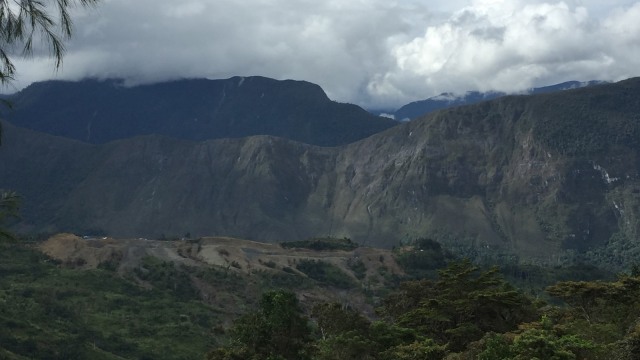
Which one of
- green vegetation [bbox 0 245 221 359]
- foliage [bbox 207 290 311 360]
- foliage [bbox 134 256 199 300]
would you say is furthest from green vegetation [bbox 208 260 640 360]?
foliage [bbox 134 256 199 300]

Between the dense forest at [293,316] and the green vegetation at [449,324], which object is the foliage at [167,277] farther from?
the green vegetation at [449,324]

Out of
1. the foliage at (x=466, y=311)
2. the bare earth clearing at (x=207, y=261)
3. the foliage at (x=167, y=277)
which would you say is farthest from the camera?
the bare earth clearing at (x=207, y=261)

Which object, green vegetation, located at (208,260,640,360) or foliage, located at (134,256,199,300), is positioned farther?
foliage, located at (134,256,199,300)

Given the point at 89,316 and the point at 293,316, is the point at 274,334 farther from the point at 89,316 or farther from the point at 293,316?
the point at 89,316

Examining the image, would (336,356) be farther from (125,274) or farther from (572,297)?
(125,274)

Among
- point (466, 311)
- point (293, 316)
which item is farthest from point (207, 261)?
point (293, 316)

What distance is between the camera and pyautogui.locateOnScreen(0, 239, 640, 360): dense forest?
43562 millimetres

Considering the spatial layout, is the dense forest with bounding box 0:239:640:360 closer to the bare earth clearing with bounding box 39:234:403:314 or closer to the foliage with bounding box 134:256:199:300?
the foliage with bounding box 134:256:199:300

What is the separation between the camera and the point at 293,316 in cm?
4684

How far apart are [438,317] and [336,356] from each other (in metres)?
9.01

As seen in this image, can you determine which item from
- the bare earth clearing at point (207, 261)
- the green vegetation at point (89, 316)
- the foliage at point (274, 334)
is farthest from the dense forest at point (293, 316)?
the bare earth clearing at point (207, 261)

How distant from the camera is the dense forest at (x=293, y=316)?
4356 cm

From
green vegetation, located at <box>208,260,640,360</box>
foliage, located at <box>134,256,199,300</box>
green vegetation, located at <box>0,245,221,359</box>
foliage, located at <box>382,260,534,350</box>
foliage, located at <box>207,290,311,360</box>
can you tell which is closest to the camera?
green vegetation, located at <box>208,260,640,360</box>

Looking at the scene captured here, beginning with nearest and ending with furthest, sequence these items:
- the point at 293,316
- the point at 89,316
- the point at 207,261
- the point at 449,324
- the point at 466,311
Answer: the point at 293,316 < the point at 466,311 < the point at 449,324 < the point at 89,316 < the point at 207,261
